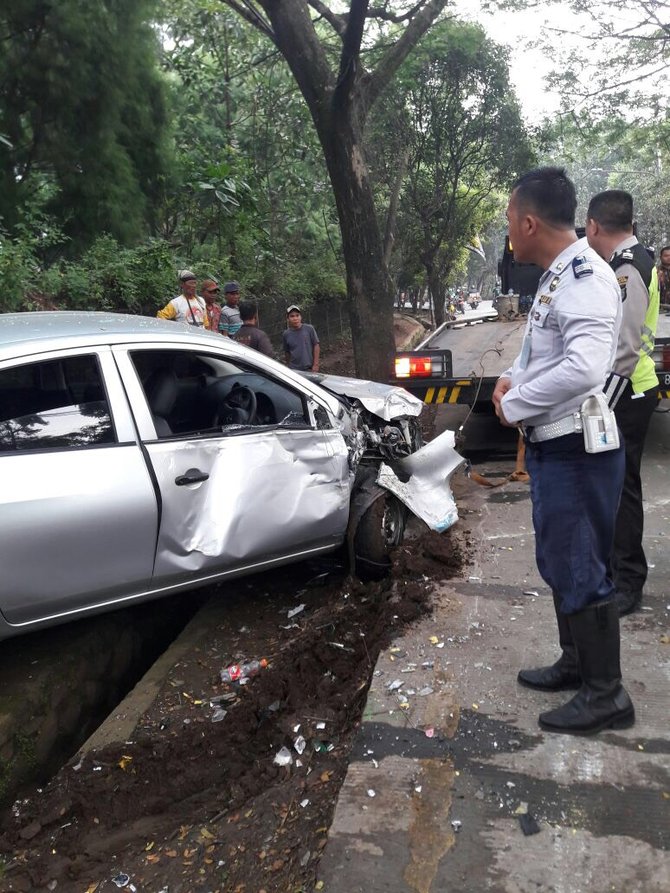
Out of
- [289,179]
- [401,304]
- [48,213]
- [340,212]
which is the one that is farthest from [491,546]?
[401,304]

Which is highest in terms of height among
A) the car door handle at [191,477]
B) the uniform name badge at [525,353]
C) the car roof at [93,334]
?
the car roof at [93,334]

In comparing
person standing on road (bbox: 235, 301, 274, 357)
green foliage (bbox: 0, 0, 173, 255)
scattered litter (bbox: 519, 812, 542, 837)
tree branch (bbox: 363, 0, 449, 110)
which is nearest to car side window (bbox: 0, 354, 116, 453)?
scattered litter (bbox: 519, 812, 542, 837)

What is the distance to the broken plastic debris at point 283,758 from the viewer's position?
2.96 m

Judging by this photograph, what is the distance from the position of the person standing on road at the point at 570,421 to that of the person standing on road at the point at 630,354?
843 millimetres

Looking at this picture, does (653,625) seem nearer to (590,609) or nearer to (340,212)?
(590,609)

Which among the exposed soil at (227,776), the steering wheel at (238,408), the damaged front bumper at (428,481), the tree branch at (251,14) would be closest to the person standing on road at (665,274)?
the tree branch at (251,14)

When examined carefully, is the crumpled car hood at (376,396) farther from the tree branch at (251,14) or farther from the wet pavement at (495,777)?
the tree branch at (251,14)

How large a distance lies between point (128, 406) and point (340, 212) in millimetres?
5478

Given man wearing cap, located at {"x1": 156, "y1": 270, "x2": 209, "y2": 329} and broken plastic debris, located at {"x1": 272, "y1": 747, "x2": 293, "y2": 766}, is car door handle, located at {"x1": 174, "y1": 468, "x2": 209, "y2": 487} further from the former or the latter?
man wearing cap, located at {"x1": 156, "y1": 270, "x2": 209, "y2": 329}

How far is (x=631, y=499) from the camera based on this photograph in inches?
149

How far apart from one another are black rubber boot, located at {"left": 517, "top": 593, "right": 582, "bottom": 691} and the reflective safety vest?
4.22 feet

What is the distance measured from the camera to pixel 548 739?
282 centimetres

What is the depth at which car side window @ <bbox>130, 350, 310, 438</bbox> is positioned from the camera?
4.10m

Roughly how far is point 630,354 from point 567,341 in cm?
122
